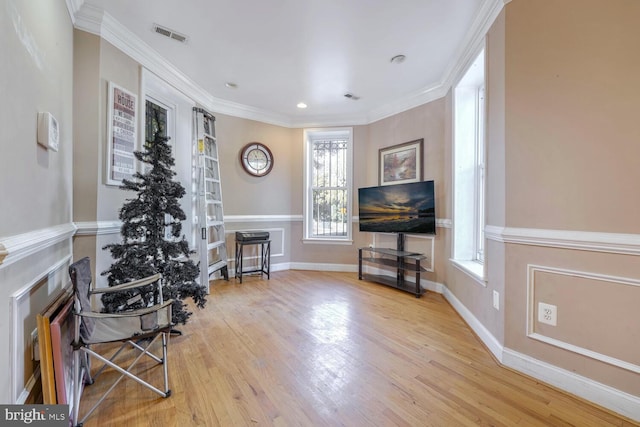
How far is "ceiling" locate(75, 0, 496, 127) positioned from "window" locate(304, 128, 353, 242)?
909mm

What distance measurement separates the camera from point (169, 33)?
2.48 m

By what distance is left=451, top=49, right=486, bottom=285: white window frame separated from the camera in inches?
117

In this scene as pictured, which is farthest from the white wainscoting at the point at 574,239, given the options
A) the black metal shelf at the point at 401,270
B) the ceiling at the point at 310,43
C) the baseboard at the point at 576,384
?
the ceiling at the point at 310,43

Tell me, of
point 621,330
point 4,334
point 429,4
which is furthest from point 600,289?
point 4,334

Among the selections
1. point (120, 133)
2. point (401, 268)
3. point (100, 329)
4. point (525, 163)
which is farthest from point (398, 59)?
point (100, 329)

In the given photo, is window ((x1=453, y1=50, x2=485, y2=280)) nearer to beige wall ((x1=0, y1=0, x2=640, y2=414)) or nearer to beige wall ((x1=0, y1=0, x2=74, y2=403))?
beige wall ((x1=0, y1=0, x2=640, y2=414))

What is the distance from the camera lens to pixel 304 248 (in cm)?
483

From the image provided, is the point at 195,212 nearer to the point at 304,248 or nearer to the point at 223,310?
the point at 223,310

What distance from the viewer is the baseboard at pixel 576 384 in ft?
4.76

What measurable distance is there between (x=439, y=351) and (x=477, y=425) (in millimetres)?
735

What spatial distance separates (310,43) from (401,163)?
215 cm

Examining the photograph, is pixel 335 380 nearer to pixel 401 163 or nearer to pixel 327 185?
pixel 401 163

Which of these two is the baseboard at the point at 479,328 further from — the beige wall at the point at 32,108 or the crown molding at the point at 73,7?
the crown molding at the point at 73,7

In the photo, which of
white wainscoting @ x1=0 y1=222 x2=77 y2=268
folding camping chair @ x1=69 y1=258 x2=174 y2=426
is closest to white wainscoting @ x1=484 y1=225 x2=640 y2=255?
folding camping chair @ x1=69 y1=258 x2=174 y2=426
